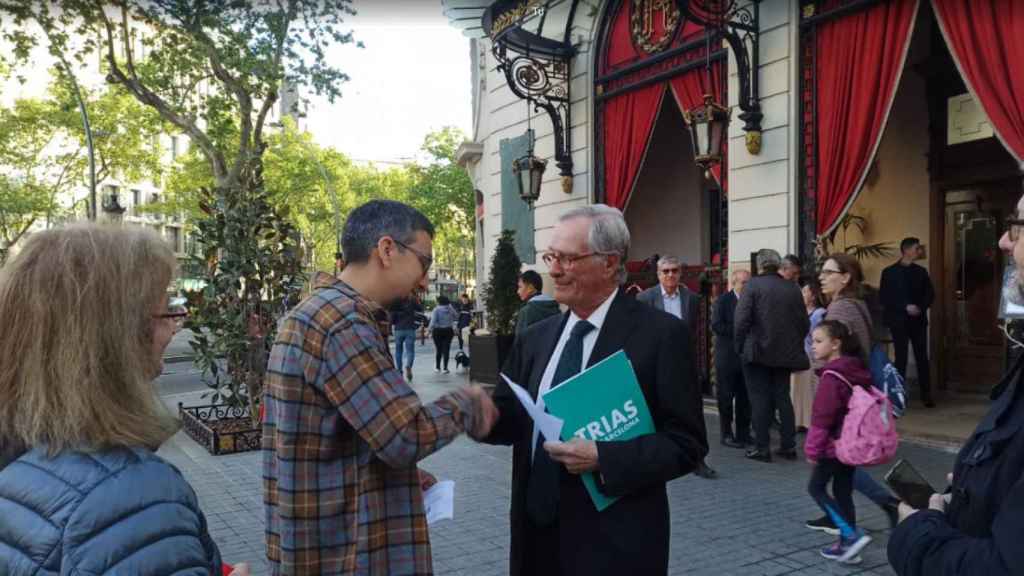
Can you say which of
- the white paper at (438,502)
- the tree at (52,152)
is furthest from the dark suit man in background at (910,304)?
the tree at (52,152)

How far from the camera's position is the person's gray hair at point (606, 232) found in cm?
245

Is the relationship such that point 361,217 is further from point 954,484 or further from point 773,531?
point 773,531

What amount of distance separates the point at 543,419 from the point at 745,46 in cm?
805

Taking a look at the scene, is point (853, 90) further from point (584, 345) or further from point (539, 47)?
point (584, 345)

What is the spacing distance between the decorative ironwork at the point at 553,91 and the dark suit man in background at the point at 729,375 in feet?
17.1

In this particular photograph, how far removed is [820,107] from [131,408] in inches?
333

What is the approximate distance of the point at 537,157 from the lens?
1229 cm

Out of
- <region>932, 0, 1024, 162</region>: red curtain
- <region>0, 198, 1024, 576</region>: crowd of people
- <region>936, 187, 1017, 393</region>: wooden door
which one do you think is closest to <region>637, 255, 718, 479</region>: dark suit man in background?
<region>932, 0, 1024, 162</region>: red curtain

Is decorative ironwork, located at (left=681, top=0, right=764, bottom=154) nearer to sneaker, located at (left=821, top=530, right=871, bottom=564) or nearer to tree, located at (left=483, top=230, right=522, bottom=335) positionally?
tree, located at (left=483, top=230, right=522, bottom=335)

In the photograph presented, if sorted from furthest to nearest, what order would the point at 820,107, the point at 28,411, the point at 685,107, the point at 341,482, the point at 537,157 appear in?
1. the point at 537,157
2. the point at 685,107
3. the point at 820,107
4. the point at 341,482
5. the point at 28,411

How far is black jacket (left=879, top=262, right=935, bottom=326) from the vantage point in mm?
8867

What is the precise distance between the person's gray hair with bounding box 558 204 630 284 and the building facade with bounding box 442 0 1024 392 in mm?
5680

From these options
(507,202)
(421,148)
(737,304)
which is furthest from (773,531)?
(421,148)

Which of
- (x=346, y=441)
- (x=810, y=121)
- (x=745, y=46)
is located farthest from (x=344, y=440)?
(x=745, y=46)
